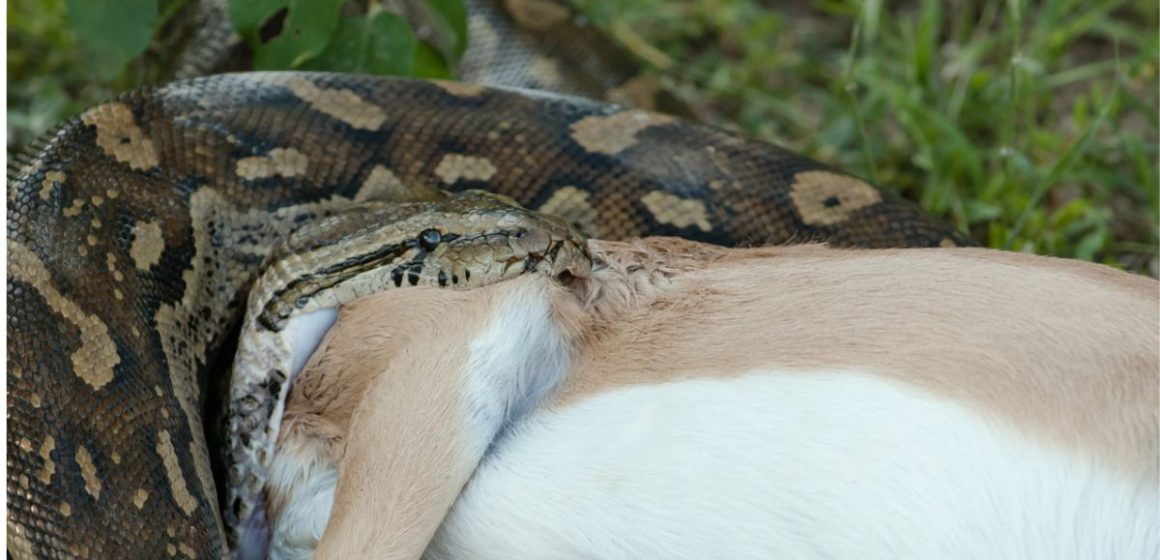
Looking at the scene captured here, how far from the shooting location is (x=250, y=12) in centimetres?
349

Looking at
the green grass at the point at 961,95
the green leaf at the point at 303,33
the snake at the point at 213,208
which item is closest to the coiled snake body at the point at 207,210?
the snake at the point at 213,208

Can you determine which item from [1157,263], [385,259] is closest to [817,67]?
[1157,263]

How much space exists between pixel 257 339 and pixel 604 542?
110 centimetres

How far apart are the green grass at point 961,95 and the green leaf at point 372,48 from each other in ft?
4.78

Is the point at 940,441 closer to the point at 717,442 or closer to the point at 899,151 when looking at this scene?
the point at 717,442

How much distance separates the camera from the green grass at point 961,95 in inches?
177

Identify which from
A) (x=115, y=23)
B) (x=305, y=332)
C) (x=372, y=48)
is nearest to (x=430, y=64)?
(x=372, y=48)

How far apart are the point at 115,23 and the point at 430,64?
107 centimetres

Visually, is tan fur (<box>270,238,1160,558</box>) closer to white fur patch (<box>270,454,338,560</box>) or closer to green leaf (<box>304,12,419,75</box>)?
white fur patch (<box>270,454,338,560</box>)

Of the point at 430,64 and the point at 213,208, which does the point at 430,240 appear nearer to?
the point at 213,208

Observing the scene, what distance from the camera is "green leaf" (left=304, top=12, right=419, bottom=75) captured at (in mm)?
3840

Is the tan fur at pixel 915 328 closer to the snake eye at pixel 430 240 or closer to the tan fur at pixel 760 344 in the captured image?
the tan fur at pixel 760 344

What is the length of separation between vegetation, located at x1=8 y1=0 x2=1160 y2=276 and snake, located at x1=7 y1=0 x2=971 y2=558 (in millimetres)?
313

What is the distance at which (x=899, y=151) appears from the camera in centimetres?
516
